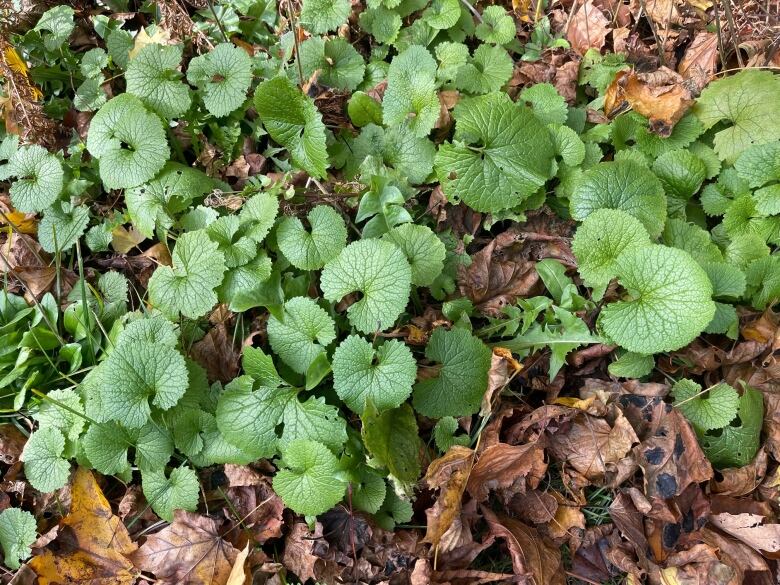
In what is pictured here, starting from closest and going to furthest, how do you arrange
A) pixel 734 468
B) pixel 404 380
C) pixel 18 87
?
pixel 404 380, pixel 734 468, pixel 18 87

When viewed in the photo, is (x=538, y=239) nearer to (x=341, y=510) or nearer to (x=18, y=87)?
(x=341, y=510)

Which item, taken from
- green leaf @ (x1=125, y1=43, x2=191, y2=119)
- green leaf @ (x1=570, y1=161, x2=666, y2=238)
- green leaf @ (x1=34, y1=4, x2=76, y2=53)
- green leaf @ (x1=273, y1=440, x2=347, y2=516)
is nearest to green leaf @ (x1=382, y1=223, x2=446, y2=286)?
green leaf @ (x1=570, y1=161, x2=666, y2=238)

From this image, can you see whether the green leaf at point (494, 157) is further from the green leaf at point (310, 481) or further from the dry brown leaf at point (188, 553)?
the dry brown leaf at point (188, 553)

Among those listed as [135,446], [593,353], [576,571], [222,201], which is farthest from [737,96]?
[135,446]

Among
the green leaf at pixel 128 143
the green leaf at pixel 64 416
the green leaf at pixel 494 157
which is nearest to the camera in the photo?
the green leaf at pixel 64 416

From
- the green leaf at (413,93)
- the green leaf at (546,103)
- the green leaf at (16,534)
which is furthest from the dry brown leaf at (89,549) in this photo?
the green leaf at (546,103)

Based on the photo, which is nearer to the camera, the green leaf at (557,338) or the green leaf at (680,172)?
the green leaf at (557,338)
